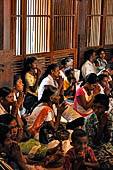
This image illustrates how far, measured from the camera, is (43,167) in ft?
13.6

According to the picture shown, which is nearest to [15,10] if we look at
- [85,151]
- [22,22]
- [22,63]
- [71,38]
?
[22,22]

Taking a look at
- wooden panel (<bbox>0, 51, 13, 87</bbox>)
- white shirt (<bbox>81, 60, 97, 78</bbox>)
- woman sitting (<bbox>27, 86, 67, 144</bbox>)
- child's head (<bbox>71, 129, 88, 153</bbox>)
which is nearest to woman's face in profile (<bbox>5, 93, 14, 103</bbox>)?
woman sitting (<bbox>27, 86, 67, 144</bbox>)

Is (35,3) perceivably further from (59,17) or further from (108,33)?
(108,33)

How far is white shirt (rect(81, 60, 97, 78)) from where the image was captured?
8266 millimetres

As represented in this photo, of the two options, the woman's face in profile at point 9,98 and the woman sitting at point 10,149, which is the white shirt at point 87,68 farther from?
the woman sitting at point 10,149

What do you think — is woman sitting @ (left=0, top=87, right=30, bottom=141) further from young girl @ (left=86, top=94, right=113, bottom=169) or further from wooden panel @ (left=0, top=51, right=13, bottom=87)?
wooden panel @ (left=0, top=51, right=13, bottom=87)

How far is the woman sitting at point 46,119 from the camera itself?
183 inches

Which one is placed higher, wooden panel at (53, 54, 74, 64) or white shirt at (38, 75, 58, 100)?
wooden panel at (53, 54, 74, 64)

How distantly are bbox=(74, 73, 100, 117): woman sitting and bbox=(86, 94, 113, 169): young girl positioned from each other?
1.29 m

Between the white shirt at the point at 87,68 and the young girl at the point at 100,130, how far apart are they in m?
4.10

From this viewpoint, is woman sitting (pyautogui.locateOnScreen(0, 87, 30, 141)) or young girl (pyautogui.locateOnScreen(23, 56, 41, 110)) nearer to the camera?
woman sitting (pyautogui.locateOnScreen(0, 87, 30, 141))

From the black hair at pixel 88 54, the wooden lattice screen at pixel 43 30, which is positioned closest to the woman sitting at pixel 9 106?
the wooden lattice screen at pixel 43 30

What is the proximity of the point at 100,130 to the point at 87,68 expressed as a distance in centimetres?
434

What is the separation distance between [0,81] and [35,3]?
2.00 m
